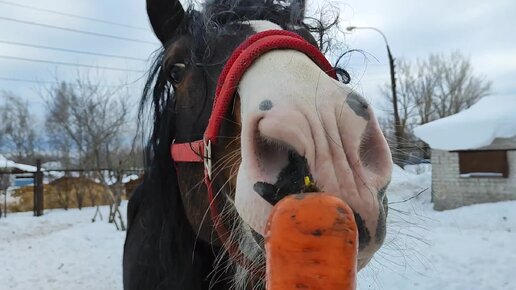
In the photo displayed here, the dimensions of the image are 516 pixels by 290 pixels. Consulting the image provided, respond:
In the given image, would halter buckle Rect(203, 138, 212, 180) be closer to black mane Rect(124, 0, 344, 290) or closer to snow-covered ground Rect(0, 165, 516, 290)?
black mane Rect(124, 0, 344, 290)

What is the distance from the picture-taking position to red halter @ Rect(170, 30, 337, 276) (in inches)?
56.2

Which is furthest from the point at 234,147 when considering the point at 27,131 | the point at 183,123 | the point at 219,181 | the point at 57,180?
the point at 27,131

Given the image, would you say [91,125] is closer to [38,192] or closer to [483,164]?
[38,192]

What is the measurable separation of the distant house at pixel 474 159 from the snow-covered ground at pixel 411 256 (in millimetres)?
813

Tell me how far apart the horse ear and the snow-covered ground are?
228 centimetres

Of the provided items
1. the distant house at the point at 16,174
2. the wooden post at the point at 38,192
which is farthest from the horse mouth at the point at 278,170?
the distant house at the point at 16,174

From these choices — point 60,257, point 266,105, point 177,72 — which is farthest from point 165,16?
point 60,257

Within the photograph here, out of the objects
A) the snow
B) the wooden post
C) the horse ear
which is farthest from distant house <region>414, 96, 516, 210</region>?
the wooden post

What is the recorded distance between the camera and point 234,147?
1.47 meters

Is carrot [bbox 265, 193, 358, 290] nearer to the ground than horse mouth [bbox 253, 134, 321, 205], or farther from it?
nearer to the ground

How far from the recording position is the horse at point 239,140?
113 cm

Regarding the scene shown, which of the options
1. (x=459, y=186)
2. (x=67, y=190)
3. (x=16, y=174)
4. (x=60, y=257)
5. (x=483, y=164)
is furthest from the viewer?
(x=67, y=190)

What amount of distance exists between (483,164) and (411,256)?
985cm

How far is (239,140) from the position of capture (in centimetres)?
142
